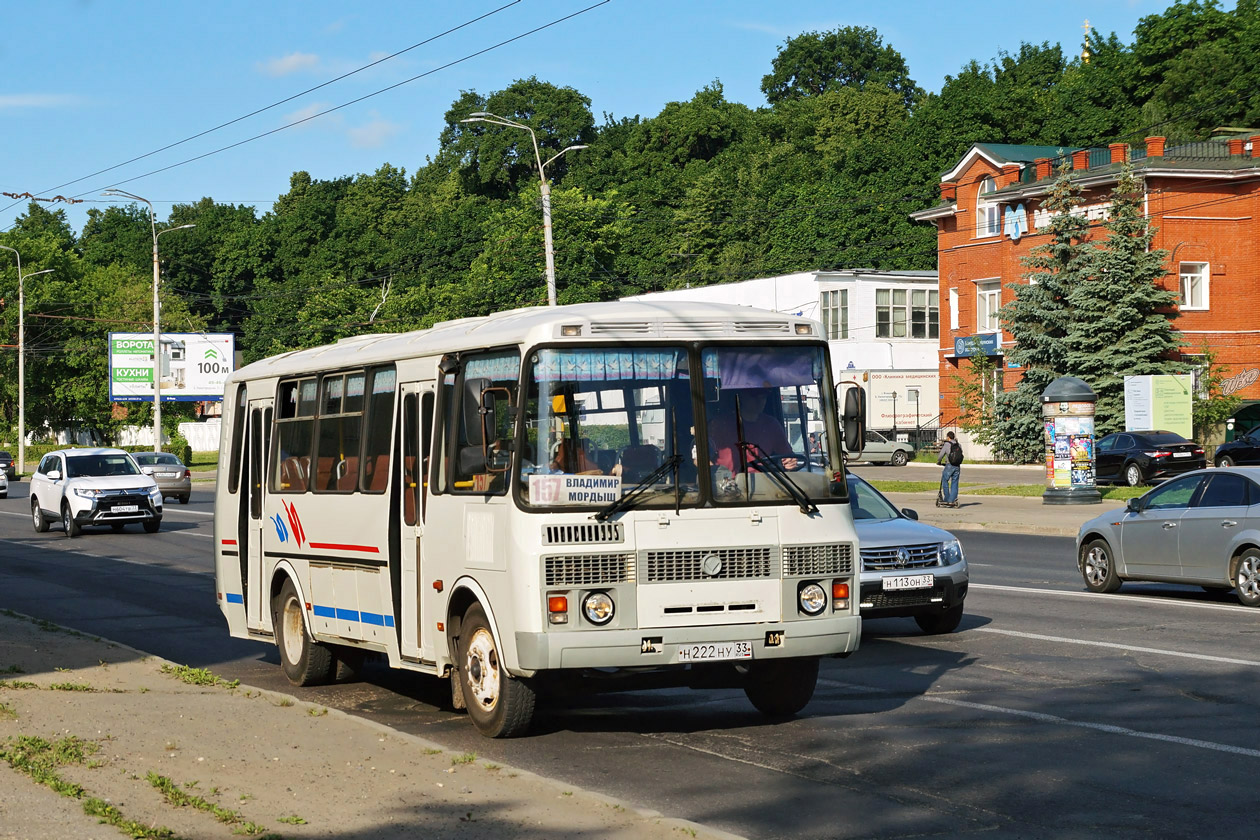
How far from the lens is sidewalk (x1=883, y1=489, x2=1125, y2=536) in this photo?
30.9 m

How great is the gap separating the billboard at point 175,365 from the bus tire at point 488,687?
71.7m

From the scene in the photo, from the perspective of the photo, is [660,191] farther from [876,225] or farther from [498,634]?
[498,634]

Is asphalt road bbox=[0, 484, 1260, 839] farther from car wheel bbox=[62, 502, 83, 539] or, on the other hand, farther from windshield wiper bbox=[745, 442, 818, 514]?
car wheel bbox=[62, 502, 83, 539]

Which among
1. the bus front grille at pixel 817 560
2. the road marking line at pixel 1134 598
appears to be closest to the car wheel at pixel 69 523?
the road marking line at pixel 1134 598

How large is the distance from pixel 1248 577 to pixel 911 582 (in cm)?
445

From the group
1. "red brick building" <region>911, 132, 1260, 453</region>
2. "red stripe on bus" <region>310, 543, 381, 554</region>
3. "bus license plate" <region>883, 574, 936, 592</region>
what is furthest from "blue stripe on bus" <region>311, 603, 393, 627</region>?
"red brick building" <region>911, 132, 1260, 453</region>

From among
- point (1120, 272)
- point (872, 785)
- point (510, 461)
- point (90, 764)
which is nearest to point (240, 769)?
point (90, 764)

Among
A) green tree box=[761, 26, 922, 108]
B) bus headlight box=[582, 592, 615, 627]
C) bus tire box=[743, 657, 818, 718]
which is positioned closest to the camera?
bus headlight box=[582, 592, 615, 627]

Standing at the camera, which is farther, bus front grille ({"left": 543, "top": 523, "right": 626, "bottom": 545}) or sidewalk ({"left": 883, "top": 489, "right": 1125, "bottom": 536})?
sidewalk ({"left": 883, "top": 489, "right": 1125, "bottom": 536})

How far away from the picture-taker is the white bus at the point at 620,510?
9.03 meters

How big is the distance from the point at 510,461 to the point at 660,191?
3753 inches

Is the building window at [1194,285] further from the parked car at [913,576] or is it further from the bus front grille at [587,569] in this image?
the bus front grille at [587,569]

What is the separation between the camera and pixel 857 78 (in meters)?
110

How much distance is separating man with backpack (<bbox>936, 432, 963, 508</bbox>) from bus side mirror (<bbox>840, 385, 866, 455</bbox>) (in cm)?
2668
